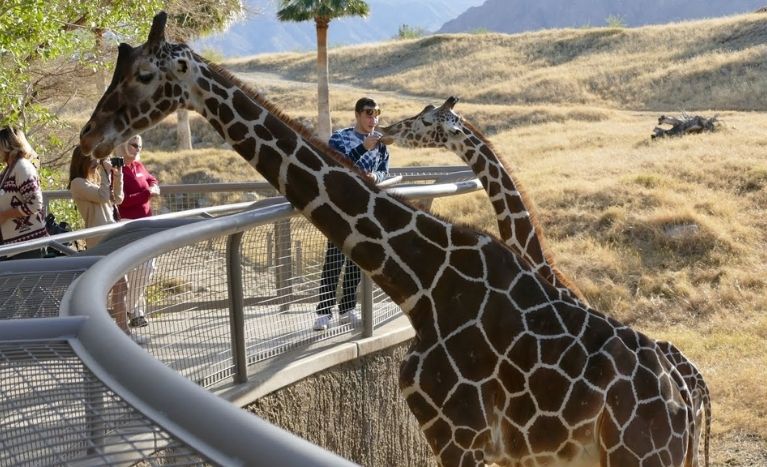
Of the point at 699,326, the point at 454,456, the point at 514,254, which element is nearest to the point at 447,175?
the point at 514,254

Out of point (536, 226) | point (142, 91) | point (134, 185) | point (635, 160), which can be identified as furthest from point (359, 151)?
point (635, 160)

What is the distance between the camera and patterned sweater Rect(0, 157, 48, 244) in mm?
5781

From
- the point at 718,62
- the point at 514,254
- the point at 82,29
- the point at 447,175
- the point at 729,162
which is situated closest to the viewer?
the point at 514,254

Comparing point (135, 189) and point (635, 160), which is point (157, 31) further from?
point (635, 160)

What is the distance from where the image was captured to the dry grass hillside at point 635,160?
1303 cm

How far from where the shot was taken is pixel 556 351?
4.42 metres

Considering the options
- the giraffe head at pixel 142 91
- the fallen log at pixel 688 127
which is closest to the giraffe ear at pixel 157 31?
the giraffe head at pixel 142 91

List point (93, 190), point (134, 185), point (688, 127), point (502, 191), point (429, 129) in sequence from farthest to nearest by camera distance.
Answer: point (688, 127), point (429, 129), point (134, 185), point (502, 191), point (93, 190)

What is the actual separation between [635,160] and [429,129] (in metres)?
15.4

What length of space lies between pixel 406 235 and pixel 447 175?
3.79 m

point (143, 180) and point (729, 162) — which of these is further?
point (729, 162)

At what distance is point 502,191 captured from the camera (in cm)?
638

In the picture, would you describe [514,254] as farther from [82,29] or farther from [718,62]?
→ [718,62]

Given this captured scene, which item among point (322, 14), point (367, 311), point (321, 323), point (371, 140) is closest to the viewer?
point (321, 323)
